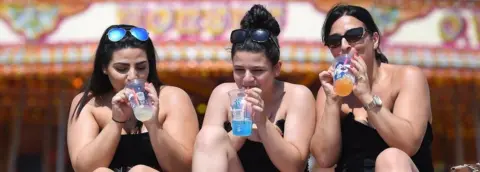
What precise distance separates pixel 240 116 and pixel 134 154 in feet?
2.17

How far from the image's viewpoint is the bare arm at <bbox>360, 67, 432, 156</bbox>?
3.28m

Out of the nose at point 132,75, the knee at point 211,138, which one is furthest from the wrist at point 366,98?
the nose at point 132,75

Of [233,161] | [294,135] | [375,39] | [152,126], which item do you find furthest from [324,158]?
[152,126]

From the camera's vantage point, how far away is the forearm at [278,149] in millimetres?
3305

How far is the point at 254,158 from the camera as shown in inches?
140

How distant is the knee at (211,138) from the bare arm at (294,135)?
17cm

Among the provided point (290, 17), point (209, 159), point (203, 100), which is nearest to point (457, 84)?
point (290, 17)

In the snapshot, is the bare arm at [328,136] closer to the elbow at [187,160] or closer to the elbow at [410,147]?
the elbow at [410,147]

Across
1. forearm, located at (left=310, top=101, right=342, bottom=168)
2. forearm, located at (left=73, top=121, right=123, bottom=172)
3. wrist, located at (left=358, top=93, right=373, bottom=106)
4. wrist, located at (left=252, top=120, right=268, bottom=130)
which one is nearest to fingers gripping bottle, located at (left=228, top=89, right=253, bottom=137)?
wrist, located at (left=252, top=120, right=268, bottom=130)

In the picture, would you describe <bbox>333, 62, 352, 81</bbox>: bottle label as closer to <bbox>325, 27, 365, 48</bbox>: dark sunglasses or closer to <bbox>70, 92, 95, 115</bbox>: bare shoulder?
<bbox>325, 27, 365, 48</bbox>: dark sunglasses

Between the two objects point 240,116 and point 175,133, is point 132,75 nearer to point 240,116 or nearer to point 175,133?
point 175,133

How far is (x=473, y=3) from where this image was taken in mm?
8945

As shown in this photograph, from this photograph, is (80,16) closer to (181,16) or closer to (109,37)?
(181,16)

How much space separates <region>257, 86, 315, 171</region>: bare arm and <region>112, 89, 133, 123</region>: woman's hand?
582mm
